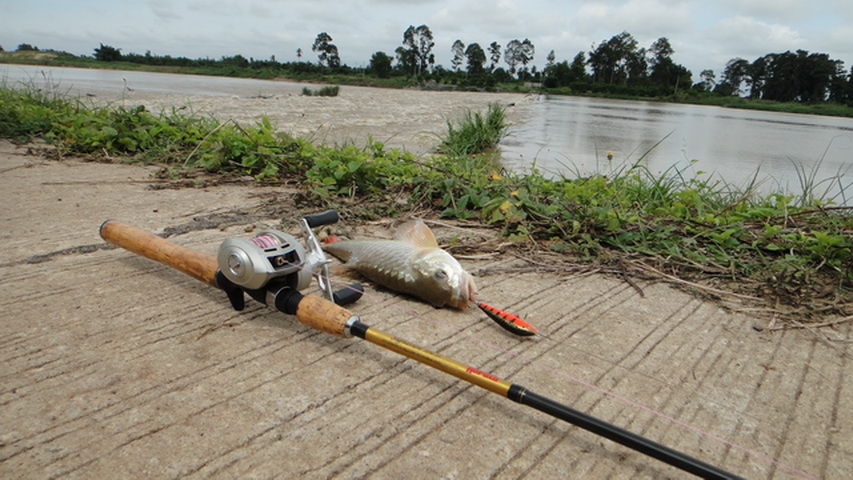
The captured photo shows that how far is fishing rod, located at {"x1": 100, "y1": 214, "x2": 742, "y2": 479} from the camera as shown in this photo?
4.02 feet

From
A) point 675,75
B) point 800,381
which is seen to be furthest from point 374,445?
point 675,75

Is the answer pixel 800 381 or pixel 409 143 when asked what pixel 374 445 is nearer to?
pixel 800 381

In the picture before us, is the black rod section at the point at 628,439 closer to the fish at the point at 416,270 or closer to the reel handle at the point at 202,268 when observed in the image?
the reel handle at the point at 202,268

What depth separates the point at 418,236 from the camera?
95.7 inches

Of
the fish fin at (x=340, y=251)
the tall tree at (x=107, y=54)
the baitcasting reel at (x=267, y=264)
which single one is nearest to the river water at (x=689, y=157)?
the fish fin at (x=340, y=251)

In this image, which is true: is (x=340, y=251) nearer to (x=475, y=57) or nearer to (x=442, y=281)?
(x=442, y=281)

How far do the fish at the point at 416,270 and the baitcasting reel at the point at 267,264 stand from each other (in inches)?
11.8

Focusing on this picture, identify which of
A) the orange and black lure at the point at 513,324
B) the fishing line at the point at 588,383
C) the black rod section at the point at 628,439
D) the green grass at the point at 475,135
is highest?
the green grass at the point at 475,135

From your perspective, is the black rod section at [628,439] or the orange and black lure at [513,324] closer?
the black rod section at [628,439]

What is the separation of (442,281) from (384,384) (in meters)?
0.56

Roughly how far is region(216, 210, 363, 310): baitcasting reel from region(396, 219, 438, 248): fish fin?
582 millimetres

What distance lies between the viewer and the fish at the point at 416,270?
2029 mm

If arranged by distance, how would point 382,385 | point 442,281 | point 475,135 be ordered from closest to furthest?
point 382,385, point 442,281, point 475,135

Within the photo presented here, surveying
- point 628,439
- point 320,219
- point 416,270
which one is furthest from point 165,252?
point 628,439
